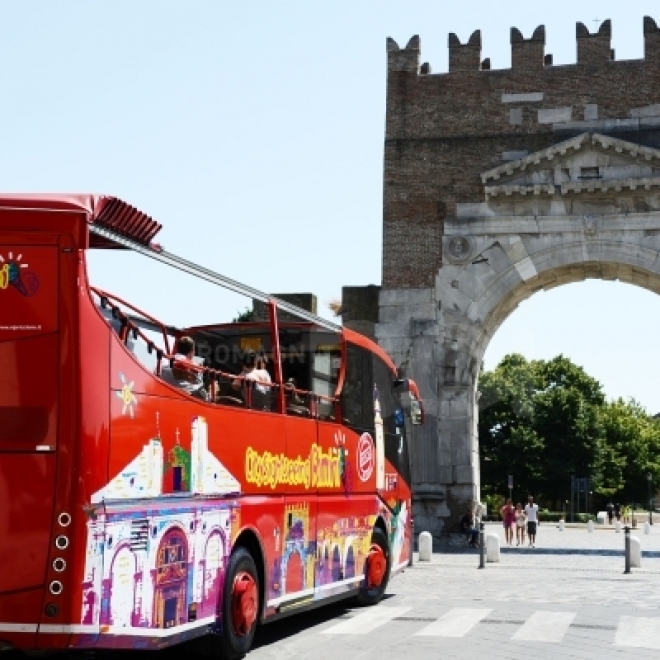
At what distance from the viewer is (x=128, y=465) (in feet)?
23.7

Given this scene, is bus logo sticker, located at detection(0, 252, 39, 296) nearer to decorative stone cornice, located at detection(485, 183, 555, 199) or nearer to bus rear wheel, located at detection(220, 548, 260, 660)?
bus rear wheel, located at detection(220, 548, 260, 660)

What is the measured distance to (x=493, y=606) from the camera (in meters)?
13.0

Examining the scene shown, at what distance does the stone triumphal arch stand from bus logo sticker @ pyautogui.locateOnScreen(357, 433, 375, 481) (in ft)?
43.8

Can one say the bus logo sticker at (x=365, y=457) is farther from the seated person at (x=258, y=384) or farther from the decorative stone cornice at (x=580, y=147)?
the decorative stone cornice at (x=580, y=147)

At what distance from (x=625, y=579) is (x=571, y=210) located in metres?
10.6

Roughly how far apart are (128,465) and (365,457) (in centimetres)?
587

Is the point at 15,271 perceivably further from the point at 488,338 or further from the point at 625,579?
the point at 488,338

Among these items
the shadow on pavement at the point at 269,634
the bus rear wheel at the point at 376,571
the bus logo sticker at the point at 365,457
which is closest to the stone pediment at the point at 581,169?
the shadow on pavement at the point at 269,634

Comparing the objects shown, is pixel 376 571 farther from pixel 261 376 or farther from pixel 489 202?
pixel 489 202

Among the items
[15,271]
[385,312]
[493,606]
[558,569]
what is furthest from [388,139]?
[15,271]

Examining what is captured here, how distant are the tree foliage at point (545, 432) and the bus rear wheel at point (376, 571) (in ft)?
174

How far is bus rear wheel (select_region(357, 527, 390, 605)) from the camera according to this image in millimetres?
13070

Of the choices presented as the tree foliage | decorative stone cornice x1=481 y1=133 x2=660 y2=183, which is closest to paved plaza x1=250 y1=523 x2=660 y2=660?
decorative stone cornice x1=481 y1=133 x2=660 y2=183

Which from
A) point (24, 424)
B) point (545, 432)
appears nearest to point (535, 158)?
point (24, 424)
